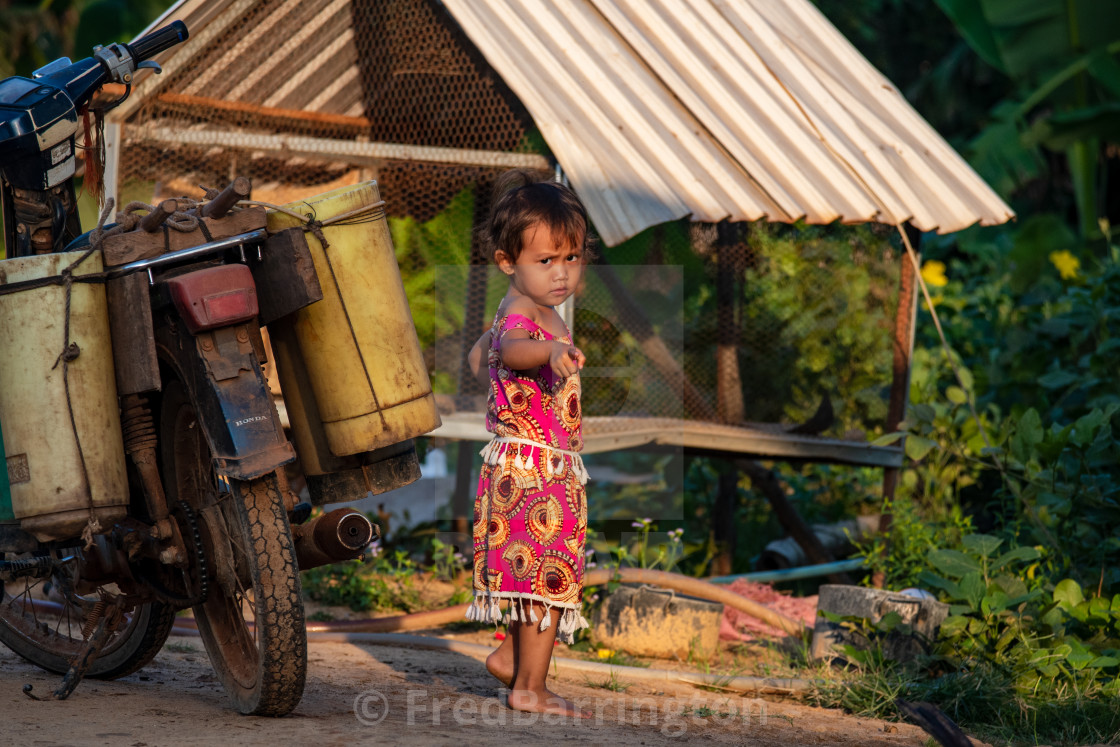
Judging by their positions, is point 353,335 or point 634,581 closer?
point 353,335

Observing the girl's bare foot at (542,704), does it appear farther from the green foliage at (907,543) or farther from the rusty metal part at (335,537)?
the green foliage at (907,543)

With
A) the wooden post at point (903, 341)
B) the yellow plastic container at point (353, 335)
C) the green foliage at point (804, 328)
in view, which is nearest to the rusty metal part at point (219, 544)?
the yellow plastic container at point (353, 335)

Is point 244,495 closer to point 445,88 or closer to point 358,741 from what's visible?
point 358,741

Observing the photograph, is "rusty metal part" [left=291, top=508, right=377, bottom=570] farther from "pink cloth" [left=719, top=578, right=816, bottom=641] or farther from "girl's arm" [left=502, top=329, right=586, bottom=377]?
"pink cloth" [left=719, top=578, right=816, bottom=641]

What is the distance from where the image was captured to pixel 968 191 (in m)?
5.11

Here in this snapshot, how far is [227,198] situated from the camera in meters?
2.57

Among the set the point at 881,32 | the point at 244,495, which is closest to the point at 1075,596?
the point at 244,495

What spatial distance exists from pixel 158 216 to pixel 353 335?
0.55 metres

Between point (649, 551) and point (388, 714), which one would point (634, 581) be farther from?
point (388, 714)

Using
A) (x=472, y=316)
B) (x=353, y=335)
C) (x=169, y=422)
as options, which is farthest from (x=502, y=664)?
(x=472, y=316)

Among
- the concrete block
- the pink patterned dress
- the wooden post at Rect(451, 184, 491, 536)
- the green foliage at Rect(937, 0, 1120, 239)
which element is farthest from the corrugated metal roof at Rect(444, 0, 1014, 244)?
the green foliage at Rect(937, 0, 1120, 239)

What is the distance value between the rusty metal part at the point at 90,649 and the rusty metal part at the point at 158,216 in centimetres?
98

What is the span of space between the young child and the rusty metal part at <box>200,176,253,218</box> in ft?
2.40

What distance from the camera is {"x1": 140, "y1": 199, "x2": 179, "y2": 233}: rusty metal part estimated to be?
2.59m
